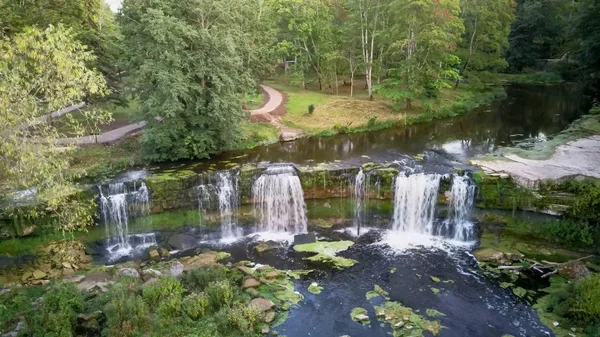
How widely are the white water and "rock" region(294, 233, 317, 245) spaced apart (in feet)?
19.2

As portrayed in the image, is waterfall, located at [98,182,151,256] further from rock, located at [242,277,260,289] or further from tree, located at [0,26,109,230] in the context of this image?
tree, located at [0,26,109,230]

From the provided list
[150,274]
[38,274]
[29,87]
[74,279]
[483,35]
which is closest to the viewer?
[29,87]

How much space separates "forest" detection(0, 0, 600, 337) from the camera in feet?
36.8

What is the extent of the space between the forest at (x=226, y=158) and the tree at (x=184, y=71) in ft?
0.33

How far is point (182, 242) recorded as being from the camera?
1691 centimetres

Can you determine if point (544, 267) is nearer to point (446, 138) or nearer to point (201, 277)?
point (201, 277)

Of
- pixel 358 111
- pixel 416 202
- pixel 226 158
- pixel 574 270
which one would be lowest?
pixel 574 270

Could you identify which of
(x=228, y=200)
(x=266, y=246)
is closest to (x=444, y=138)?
(x=228, y=200)

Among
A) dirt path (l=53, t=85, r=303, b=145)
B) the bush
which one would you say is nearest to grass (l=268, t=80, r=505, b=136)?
dirt path (l=53, t=85, r=303, b=145)

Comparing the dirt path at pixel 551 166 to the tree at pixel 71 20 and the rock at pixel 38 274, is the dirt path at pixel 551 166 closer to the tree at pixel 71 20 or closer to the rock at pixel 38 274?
the rock at pixel 38 274

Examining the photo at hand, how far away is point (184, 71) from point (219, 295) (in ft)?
40.1

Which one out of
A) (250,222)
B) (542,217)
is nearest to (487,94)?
(542,217)

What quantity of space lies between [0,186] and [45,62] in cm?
717

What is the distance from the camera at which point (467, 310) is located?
40.8ft
